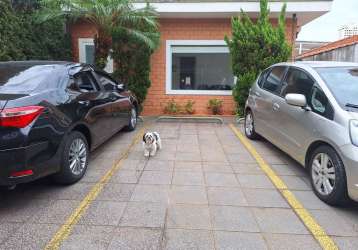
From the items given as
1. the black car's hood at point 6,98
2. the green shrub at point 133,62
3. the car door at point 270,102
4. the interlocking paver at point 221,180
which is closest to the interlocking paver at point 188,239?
the interlocking paver at point 221,180

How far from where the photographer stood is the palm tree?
24.6ft

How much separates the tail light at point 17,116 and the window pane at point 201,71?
7.08m

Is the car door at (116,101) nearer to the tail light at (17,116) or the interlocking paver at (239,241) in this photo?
the tail light at (17,116)

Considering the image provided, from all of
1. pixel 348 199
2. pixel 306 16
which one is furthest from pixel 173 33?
pixel 348 199

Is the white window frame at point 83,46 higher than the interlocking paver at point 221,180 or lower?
higher

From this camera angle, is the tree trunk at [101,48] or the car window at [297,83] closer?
the car window at [297,83]

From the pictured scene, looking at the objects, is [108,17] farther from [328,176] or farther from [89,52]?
[328,176]

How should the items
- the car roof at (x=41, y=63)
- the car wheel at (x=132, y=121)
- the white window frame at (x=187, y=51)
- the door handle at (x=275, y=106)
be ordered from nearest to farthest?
the car roof at (x=41, y=63)
the door handle at (x=275, y=106)
the car wheel at (x=132, y=121)
the white window frame at (x=187, y=51)

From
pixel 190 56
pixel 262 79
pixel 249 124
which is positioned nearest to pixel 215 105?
pixel 190 56

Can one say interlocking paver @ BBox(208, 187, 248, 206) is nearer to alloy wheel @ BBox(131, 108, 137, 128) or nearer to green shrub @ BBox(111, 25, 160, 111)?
alloy wheel @ BBox(131, 108, 137, 128)

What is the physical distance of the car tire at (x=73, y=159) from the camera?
3998 mm

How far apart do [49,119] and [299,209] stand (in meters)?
3.02

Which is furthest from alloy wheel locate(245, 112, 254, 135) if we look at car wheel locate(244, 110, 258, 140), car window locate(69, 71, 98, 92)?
car window locate(69, 71, 98, 92)

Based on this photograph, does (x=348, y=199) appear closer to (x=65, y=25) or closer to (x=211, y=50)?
(x=211, y=50)
